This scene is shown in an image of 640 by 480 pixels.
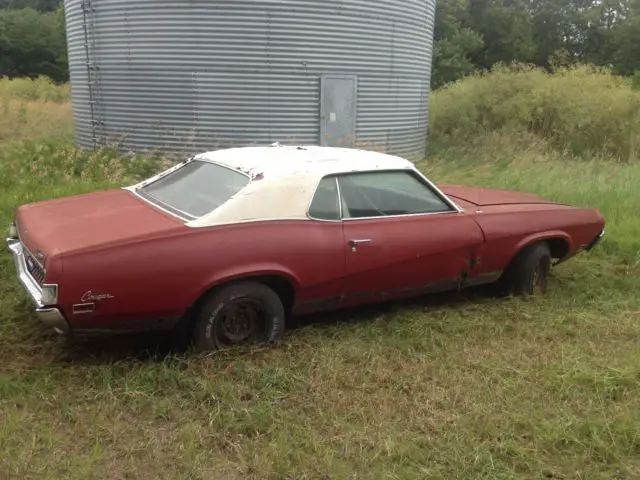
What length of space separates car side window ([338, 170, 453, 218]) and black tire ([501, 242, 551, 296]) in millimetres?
852

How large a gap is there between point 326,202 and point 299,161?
366 millimetres

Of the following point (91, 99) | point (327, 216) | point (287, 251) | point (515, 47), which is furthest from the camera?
point (515, 47)

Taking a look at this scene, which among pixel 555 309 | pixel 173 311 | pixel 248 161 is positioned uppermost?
pixel 248 161

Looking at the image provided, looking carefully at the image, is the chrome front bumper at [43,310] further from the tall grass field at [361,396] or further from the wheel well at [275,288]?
the wheel well at [275,288]

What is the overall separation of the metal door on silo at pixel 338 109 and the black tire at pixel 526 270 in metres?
7.32

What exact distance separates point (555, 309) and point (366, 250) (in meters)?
1.79

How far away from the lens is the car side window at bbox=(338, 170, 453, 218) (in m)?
4.34

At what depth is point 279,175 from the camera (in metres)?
4.12

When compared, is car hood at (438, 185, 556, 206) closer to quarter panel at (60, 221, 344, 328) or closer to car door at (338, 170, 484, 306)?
car door at (338, 170, 484, 306)

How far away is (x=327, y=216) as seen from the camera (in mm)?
4172

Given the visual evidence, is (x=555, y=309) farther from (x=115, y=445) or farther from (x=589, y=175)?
(x=589, y=175)

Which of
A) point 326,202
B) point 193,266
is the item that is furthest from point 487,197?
point 193,266

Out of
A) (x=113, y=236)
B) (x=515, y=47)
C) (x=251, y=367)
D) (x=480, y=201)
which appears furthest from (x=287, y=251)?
(x=515, y=47)

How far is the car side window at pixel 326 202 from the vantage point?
4.15m
